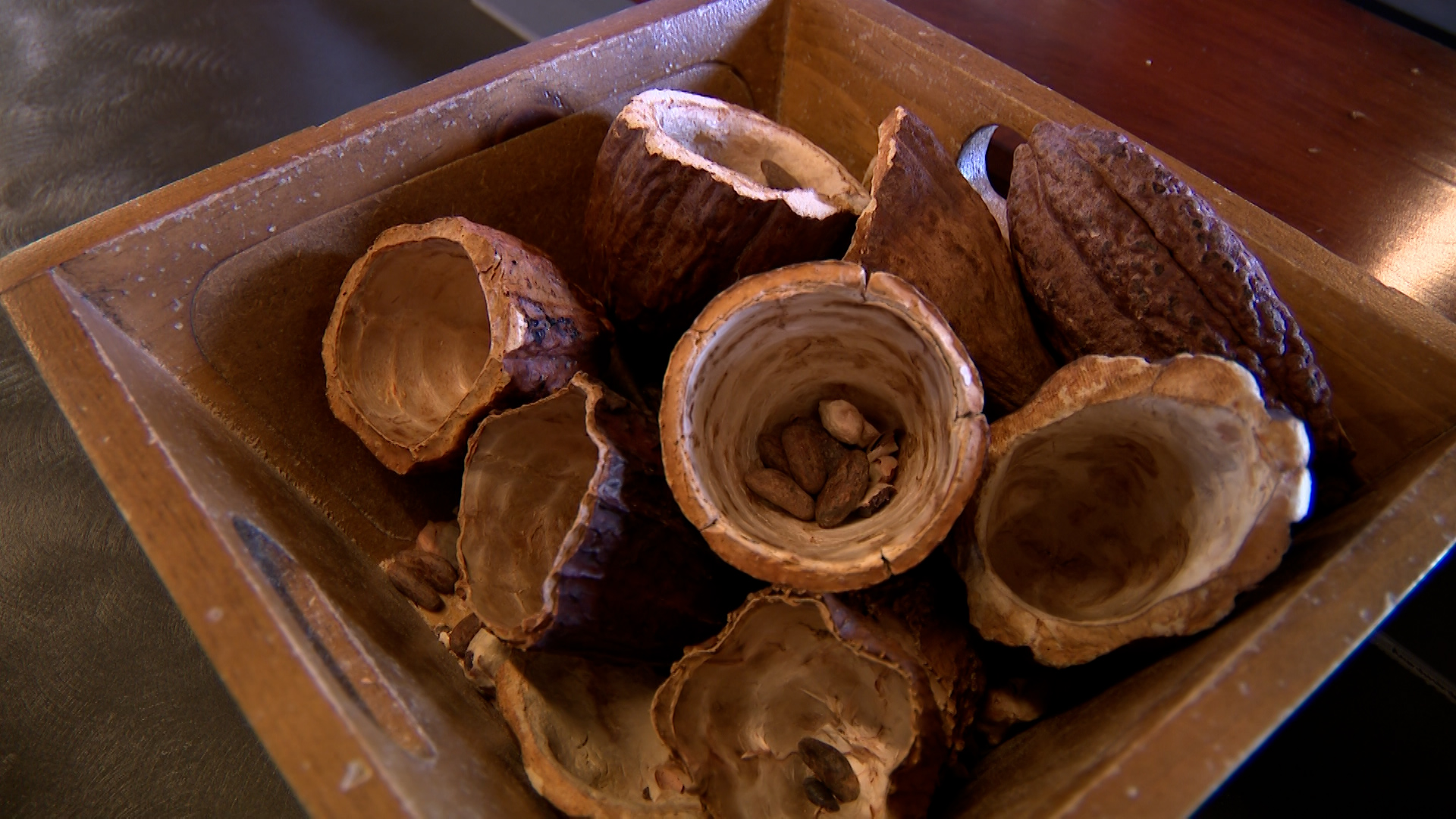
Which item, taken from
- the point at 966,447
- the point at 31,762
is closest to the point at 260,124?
the point at 31,762

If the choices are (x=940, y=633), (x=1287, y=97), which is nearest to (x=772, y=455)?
(x=940, y=633)

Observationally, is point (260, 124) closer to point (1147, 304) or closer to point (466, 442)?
point (466, 442)

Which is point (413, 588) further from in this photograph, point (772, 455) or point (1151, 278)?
point (1151, 278)

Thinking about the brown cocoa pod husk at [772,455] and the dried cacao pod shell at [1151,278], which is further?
the brown cocoa pod husk at [772,455]

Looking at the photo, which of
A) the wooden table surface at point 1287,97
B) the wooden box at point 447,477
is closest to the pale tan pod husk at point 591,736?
the wooden box at point 447,477

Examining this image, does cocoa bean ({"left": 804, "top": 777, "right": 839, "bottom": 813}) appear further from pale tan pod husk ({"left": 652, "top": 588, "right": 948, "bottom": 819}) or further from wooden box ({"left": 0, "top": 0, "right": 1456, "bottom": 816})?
wooden box ({"left": 0, "top": 0, "right": 1456, "bottom": 816})

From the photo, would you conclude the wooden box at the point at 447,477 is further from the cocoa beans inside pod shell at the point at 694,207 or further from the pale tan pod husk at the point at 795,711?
the cocoa beans inside pod shell at the point at 694,207

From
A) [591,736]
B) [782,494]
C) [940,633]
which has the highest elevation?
[782,494]
